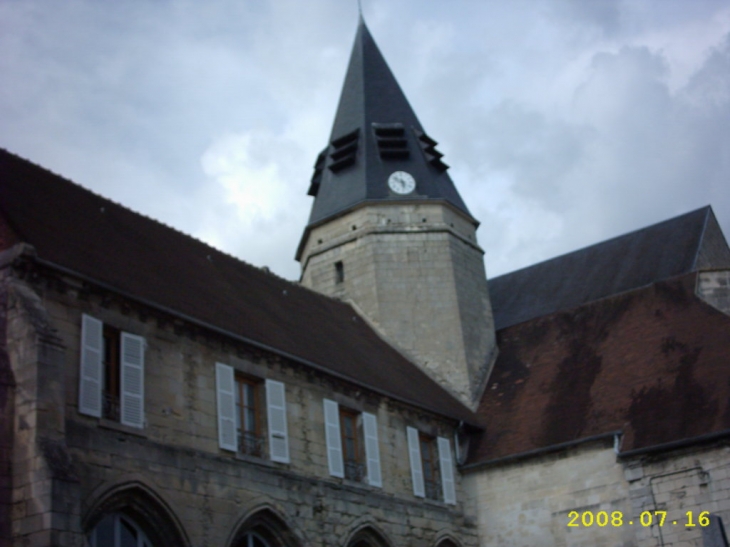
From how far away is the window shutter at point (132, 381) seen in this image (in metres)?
11.8

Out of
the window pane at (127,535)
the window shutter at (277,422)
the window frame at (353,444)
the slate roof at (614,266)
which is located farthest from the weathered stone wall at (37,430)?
the slate roof at (614,266)

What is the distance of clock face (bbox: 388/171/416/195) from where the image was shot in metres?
22.5

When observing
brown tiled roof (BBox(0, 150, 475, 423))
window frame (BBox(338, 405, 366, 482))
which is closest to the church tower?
brown tiled roof (BBox(0, 150, 475, 423))

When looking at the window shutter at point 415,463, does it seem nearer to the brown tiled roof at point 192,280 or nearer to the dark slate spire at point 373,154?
the brown tiled roof at point 192,280

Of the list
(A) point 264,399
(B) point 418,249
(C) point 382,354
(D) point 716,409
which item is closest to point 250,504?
(A) point 264,399

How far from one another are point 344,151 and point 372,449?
32.1ft

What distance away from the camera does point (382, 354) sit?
1942 cm

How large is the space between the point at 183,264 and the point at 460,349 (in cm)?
731

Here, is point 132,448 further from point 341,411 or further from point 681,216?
point 681,216

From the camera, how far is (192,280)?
1517cm

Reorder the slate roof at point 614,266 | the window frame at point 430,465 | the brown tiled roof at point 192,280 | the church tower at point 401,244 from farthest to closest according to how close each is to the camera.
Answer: the slate roof at point 614,266 → the church tower at point 401,244 → the window frame at point 430,465 → the brown tiled roof at point 192,280

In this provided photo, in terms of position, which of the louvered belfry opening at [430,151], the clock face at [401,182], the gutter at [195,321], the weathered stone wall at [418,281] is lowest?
the gutter at [195,321]

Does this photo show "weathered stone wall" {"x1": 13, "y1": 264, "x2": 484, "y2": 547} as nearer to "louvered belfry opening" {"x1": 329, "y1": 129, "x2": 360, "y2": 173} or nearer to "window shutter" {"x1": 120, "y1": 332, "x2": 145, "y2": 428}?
"window shutter" {"x1": 120, "y1": 332, "x2": 145, "y2": 428}

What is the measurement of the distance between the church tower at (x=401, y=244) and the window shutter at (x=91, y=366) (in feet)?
32.0
